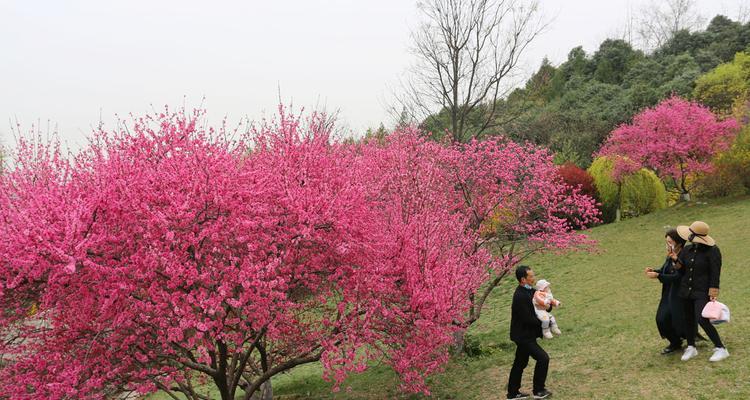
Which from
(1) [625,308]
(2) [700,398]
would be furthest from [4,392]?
(1) [625,308]

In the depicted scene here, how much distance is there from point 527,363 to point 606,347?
3065 millimetres

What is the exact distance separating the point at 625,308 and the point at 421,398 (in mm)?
5774

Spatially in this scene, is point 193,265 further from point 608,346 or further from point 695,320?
point 608,346

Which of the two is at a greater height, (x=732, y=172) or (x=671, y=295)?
(x=732, y=172)

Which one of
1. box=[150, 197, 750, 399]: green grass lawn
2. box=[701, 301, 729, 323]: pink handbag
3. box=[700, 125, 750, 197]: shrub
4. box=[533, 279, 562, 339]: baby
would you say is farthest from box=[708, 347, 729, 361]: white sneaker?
box=[700, 125, 750, 197]: shrub

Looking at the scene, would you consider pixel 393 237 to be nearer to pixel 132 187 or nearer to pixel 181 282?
pixel 181 282

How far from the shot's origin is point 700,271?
612cm

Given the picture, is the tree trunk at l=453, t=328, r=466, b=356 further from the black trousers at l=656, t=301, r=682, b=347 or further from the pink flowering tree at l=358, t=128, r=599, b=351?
the black trousers at l=656, t=301, r=682, b=347

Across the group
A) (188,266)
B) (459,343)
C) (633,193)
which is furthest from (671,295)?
(633,193)

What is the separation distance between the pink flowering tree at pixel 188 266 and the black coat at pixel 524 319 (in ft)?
3.12

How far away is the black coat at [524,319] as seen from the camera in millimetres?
6012

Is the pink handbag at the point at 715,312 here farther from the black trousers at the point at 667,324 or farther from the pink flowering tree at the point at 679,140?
the pink flowering tree at the point at 679,140

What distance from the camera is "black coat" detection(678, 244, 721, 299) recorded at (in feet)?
19.8

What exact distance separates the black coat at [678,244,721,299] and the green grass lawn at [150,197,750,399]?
1025 millimetres
